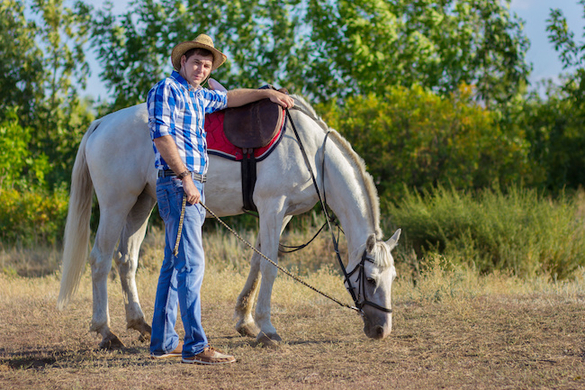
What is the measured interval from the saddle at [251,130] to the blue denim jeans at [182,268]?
2.54 feet

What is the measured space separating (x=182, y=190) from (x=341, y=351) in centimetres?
177

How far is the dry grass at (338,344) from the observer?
12.3 feet

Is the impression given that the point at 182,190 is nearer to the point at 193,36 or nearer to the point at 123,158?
the point at 123,158

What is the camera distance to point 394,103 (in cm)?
1147

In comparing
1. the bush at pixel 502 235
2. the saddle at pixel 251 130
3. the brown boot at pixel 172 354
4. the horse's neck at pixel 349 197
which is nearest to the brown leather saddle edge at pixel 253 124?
the saddle at pixel 251 130

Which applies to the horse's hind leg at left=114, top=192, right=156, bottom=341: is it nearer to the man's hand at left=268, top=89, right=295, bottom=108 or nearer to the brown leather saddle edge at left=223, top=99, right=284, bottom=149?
the brown leather saddle edge at left=223, top=99, right=284, bottom=149

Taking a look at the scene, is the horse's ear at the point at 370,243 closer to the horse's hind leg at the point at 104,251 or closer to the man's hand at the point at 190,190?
the man's hand at the point at 190,190

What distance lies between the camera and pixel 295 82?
1433 centimetres

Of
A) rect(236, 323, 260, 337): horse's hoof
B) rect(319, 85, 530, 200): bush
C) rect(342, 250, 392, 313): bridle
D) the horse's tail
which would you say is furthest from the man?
rect(319, 85, 530, 200): bush

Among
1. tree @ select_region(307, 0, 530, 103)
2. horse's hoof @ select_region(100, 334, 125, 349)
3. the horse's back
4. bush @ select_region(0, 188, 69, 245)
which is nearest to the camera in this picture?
horse's hoof @ select_region(100, 334, 125, 349)

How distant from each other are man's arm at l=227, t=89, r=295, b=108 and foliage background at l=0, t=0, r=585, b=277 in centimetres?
459

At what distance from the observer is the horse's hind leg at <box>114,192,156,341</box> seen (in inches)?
198

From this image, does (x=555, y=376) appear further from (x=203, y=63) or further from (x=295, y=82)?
(x=295, y=82)

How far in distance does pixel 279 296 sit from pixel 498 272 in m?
3.27
